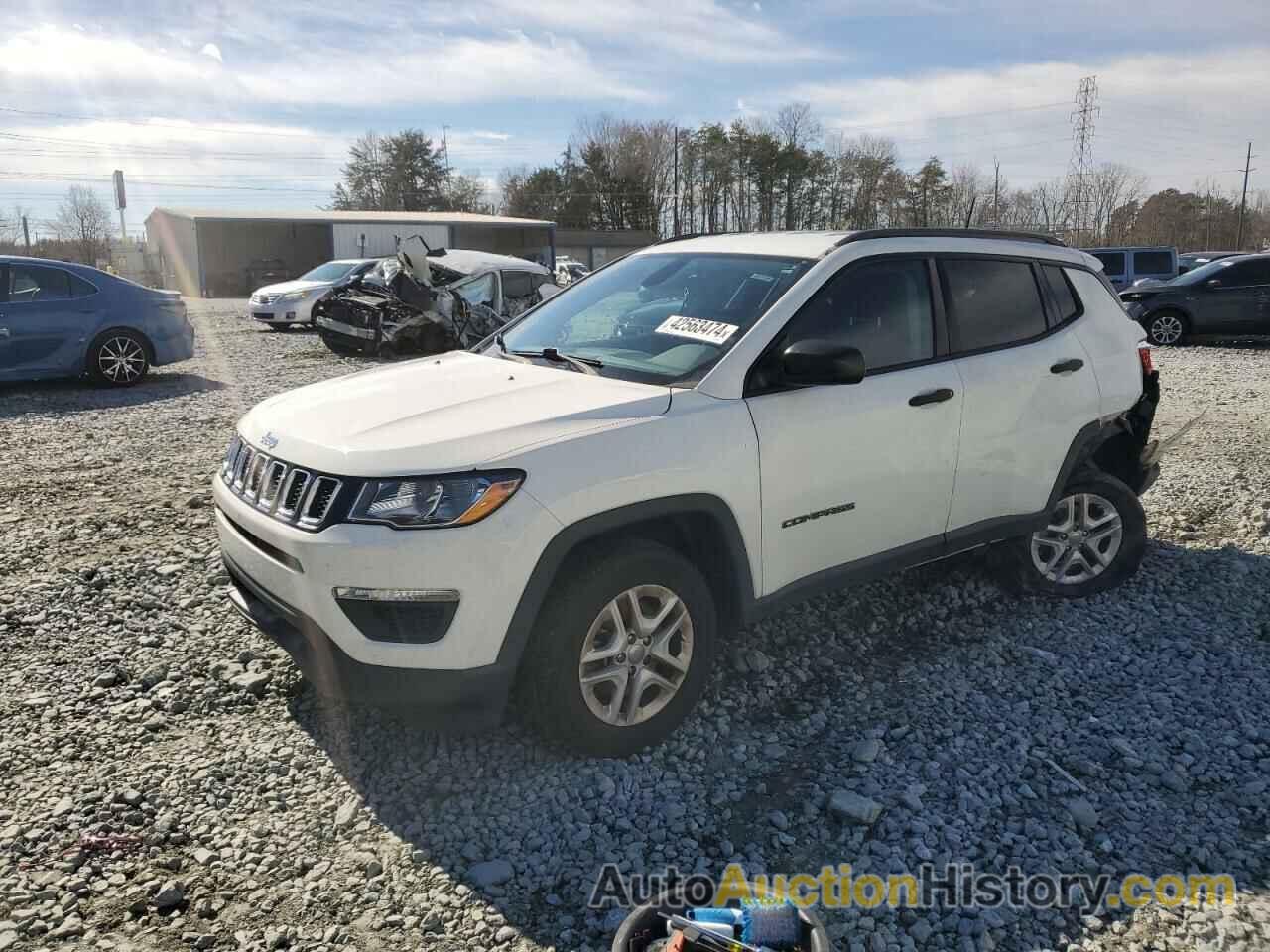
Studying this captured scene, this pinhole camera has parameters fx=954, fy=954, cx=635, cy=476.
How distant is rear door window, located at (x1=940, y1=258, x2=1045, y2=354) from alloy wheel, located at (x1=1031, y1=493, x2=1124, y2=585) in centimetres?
95

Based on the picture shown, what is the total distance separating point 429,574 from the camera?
2.92 m

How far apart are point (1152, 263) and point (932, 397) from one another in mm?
22655

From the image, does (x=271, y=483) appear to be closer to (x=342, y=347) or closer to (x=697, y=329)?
(x=697, y=329)

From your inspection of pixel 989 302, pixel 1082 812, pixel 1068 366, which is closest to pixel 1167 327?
pixel 1068 366

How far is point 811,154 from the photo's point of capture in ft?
237

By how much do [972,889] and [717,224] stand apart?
251ft

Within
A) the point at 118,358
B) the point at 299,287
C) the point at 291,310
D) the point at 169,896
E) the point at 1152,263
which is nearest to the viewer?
the point at 169,896

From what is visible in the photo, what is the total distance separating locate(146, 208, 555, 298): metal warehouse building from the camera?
155 feet

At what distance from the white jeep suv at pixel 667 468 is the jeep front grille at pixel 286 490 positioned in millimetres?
12

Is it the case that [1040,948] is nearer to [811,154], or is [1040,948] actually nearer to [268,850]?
[268,850]

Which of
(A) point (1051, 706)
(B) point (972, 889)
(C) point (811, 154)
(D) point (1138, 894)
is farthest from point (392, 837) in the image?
(C) point (811, 154)

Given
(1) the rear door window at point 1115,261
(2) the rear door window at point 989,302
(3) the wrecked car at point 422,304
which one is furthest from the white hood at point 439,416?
(1) the rear door window at point 1115,261

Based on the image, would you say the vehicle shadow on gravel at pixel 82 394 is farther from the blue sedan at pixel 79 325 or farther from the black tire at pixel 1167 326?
the black tire at pixel 1167 326

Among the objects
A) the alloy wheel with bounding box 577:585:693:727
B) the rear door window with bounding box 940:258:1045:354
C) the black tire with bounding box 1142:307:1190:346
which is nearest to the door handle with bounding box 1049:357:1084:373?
the rear door window with bounding box 940:258:1045:354
